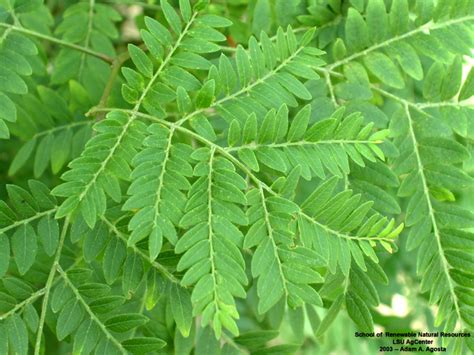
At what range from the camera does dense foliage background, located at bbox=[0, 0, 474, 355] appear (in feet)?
2.85

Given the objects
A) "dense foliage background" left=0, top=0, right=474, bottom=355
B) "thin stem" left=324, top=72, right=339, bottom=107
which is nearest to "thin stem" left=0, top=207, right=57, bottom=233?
"dense foliage background" left=0, top=0, right=474, bottom=355

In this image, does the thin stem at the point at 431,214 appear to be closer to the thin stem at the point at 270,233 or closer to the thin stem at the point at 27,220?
the thin stem at the point at 270,233

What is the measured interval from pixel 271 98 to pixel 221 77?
3.1 inches

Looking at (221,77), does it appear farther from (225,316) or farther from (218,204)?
(225,316)

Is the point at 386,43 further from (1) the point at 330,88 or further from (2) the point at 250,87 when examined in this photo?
(2) the point at 250,87

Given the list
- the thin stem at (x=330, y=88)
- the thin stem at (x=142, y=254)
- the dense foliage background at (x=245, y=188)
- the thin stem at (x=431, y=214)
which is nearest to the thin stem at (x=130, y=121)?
the dense foliage background at (x=245, y=188)

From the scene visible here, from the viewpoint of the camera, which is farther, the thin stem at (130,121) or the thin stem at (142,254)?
the thin stem at (142,254)

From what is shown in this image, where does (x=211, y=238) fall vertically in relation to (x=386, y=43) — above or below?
below

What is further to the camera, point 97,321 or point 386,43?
point 386,43

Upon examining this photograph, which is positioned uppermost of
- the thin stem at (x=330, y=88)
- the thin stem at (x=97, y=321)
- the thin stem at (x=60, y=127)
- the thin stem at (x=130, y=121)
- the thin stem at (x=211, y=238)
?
the thin stem at (x=330, y=88)

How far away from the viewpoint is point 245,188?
864 mm

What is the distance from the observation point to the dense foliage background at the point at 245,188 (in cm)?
87

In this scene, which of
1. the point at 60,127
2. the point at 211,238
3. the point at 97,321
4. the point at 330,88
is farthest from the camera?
the point at 60,127

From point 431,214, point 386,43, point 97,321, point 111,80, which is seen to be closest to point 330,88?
point 386,43
